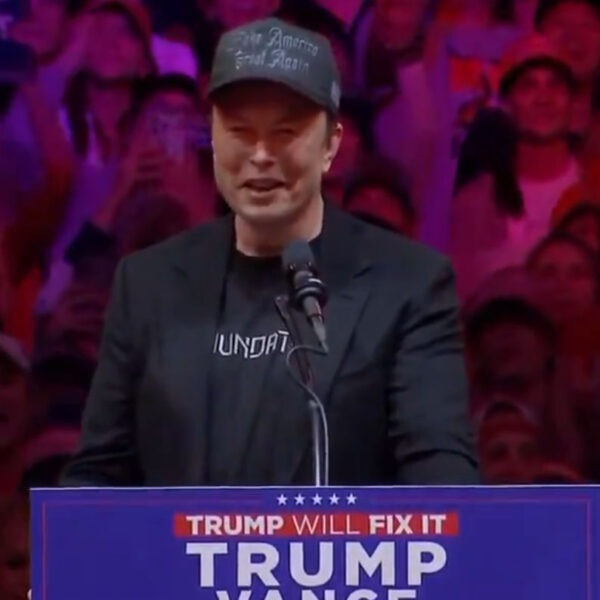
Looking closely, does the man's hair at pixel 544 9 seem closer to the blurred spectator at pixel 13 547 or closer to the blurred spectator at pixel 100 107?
the blurred spectator at pixel 100 107

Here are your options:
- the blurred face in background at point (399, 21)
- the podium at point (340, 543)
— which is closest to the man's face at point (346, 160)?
the blurred face in background at point (399, 21)

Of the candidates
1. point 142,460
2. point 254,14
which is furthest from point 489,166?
point 142,460

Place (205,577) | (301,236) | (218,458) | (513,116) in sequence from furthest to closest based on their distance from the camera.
A: (513,116)
(301,236)
(218,458)
(205,577)

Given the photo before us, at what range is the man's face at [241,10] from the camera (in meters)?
2.63

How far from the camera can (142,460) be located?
174 cm

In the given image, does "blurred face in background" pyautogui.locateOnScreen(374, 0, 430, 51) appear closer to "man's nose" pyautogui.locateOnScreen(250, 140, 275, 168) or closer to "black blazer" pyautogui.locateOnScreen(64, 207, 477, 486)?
"black blazer" pyautogui.locateOnScreen(64, 207, 477, 486)

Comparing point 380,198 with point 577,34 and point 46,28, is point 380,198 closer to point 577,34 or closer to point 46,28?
point 577,34

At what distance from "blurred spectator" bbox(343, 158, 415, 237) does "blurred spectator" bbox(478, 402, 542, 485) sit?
364mm

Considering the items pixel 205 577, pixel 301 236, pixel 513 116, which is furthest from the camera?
pixel 513 116

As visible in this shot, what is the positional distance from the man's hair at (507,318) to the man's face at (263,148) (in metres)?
0.96

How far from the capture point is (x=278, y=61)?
1707 mm

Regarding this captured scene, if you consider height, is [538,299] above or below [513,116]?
below

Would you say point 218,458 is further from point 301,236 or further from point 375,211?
point 375,211

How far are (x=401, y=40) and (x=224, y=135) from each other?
38.1 inches
